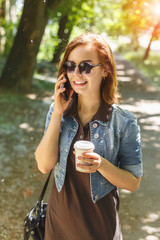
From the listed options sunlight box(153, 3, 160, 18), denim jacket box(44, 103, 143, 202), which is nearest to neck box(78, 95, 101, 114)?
denim jacket box(44, 103, 143, 202)

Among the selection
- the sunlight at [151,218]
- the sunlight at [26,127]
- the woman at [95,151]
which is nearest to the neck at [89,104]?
the woman at [95,151]

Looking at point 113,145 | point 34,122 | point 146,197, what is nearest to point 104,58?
point 113,145

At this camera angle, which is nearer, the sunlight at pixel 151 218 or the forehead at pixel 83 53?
the forehead at pixel 83 53

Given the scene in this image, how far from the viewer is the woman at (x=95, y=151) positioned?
1768mm

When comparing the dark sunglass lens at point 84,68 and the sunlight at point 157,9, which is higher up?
the sunlight at point 157,9

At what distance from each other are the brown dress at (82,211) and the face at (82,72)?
0.17 m

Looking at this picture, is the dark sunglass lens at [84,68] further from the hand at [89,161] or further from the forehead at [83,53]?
the hand at [89,161]

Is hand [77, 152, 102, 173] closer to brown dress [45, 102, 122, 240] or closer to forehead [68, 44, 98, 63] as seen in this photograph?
brown dress [45, 102, 122, 240]

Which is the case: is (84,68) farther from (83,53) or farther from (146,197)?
(146,197)

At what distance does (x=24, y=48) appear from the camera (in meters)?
8.91

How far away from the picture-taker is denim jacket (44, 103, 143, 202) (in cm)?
177

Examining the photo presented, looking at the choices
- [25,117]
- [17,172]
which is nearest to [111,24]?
[25,117]

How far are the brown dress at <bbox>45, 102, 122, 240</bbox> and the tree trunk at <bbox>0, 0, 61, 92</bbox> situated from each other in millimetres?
7093

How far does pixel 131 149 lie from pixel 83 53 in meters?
0.61
